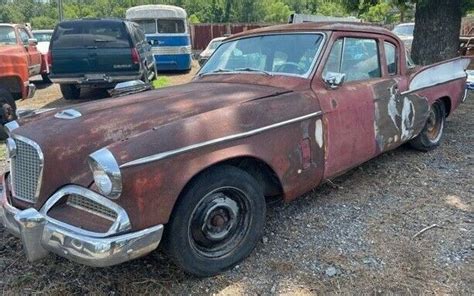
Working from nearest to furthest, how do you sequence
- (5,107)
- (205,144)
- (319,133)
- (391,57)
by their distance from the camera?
(205,144) → (319,133) → (391,57) → (5,107)

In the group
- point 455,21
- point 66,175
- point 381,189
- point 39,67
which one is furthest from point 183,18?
point 66,175

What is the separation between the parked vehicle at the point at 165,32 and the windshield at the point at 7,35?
587 cm

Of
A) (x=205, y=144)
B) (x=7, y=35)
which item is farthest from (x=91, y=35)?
(x=205, y=144)

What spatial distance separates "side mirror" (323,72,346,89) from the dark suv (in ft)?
20.8

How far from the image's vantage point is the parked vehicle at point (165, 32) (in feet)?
52.8

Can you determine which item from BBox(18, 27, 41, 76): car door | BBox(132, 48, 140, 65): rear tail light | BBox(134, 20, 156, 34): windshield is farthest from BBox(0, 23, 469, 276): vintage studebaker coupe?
BBox(134, 20, 156, 34): windshield

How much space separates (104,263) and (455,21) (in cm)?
848

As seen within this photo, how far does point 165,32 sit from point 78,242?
47.9 feet

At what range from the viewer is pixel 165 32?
635 inches

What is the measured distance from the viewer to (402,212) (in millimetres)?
3943

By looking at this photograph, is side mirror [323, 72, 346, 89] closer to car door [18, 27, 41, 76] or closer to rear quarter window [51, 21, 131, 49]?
rear quarter window [51, 21, 131, 49]

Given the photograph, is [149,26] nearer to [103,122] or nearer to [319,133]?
[319,133]

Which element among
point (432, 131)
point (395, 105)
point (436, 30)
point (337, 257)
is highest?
point (436, 30)

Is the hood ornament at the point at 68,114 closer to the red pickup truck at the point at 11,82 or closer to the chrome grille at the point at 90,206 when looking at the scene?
the chrome grille at the point at 90,206
